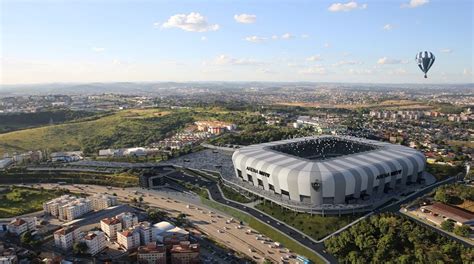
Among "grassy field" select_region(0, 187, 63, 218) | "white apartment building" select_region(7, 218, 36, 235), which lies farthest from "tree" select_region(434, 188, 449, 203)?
"grassy field" select_region(0, 187, 63, 218)

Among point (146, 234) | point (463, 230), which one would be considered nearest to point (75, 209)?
point (146, 234)

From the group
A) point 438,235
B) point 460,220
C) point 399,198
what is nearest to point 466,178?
point 399,198

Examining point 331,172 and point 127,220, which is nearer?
point 127,220

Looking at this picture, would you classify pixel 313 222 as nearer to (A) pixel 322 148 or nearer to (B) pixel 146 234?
(B) pixel 146 234

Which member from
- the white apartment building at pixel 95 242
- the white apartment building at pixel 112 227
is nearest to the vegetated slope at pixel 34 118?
the white apartment building at pixel 112 227

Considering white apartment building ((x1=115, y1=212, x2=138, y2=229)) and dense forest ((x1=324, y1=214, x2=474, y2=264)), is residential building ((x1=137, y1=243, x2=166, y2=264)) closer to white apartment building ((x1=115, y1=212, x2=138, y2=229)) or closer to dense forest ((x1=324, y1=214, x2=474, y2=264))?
white apartment building ((x1=115, y1=212, x2=138, y2=229))
